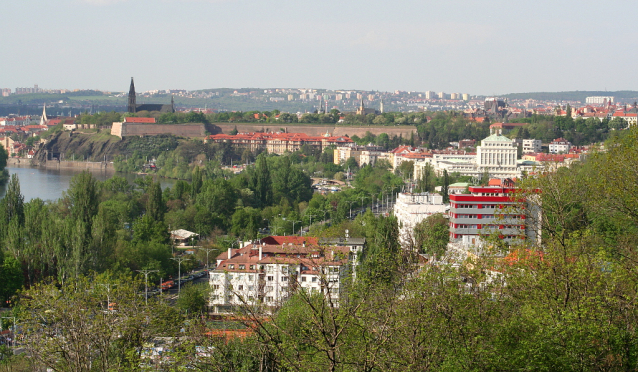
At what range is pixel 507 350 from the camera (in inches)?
287

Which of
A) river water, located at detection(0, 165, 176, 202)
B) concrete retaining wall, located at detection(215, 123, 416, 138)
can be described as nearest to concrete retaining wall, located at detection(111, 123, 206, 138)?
concrete retaining wall, located at detection(215, 123, 416, 138)

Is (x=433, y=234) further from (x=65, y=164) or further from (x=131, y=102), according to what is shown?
(x=131, y=102)

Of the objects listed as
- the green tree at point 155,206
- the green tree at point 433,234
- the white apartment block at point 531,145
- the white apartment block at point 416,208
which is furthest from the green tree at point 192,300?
the white apartment block at point 531,145

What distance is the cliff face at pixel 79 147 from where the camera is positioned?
64.1 meters

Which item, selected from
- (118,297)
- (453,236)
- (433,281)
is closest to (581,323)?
(433,281)

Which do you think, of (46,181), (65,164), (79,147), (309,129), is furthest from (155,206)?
(309,129)

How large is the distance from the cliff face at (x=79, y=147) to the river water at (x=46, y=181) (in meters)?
3.13

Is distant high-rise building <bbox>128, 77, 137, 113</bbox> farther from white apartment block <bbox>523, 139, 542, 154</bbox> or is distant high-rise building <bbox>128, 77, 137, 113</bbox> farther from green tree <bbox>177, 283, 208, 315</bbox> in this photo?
green tree <bbox>177, 283, 208, 315</bbox>

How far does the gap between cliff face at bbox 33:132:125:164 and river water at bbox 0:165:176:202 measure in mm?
3128

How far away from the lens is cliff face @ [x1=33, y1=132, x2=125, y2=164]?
6406 centimetres

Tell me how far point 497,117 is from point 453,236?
6018cm

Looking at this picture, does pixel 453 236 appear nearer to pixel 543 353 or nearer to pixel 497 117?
pixel 543 353

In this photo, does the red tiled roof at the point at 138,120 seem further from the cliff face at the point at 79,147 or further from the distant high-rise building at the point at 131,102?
the distant high-rise building at the point at 131,102

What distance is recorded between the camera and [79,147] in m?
66.4
